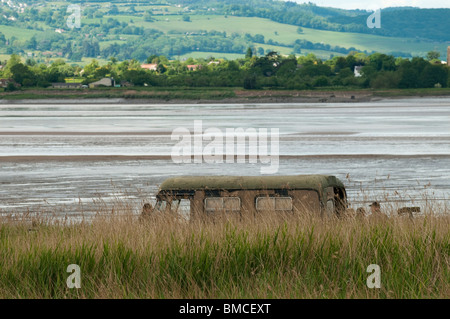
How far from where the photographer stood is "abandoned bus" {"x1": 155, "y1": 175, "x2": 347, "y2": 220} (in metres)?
11.4

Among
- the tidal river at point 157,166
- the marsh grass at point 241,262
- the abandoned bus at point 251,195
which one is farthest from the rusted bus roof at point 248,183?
the tidal river at point 157,166

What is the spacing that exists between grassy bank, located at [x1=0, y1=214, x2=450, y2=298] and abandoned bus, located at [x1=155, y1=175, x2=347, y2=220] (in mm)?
1435

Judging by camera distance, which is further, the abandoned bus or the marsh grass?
the abandoned bus

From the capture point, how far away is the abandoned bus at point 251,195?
37.5 ft

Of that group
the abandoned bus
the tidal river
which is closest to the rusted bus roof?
the abandoned bus

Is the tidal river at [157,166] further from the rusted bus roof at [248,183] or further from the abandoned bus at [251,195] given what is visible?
the abandoned bus at [251,195]

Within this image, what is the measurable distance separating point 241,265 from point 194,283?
2.39ft

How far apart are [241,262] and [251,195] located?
2.88 meters

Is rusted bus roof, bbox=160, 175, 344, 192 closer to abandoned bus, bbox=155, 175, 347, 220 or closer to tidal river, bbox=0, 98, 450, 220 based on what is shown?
abandoned bus, bbox=155, 175, 347, 220

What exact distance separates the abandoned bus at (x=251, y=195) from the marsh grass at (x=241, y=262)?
4.58 feet

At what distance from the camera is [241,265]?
8703 mm

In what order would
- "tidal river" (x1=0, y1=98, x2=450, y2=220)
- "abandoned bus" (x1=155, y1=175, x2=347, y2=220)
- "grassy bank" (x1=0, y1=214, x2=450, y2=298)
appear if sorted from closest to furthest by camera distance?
"grassy bank" (x1=0, y1=214, x2=450, y2=298) < "abandoned bus" (x1=155, y1=175, x2=347, y2=220) < "tidal river" (x1=0, y1=98, x2=450, y2=220)

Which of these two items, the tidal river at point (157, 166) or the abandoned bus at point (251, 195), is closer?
the abandoned bus at point (251, 195)

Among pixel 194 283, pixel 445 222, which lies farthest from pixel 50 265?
pixel 445 222
